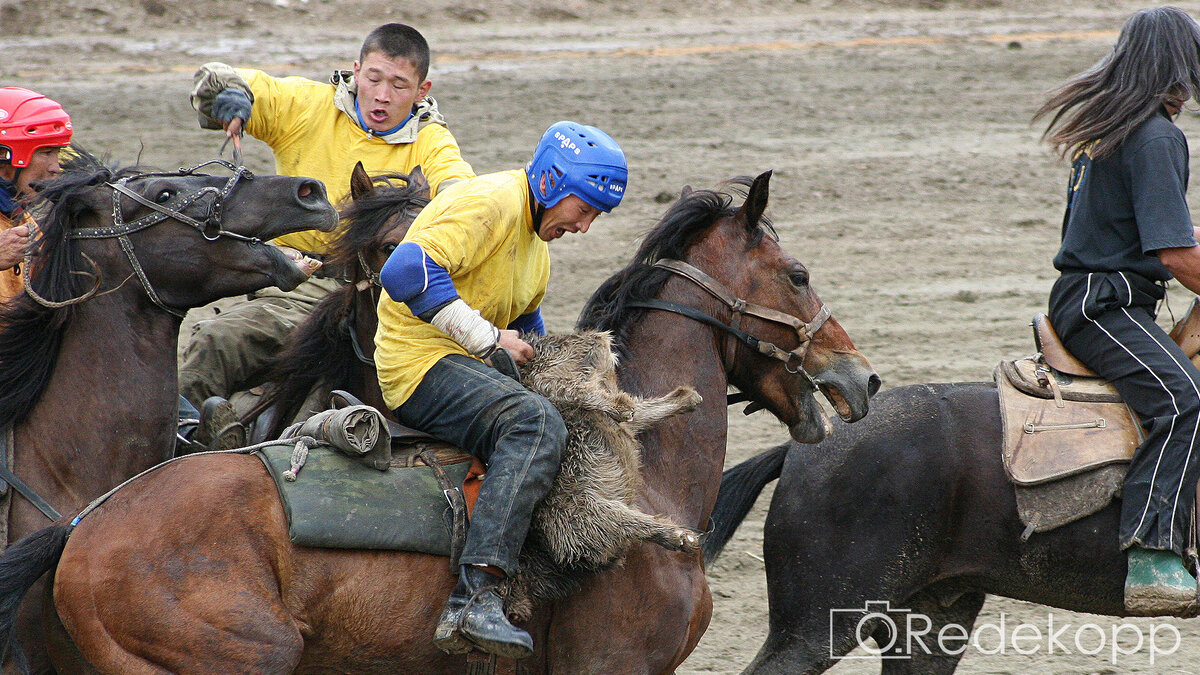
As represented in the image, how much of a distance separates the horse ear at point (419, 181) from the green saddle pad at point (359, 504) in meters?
1.49

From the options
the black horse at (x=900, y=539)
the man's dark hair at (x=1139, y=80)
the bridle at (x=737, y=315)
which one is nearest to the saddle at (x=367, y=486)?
the bridle at (x=737, y=315)

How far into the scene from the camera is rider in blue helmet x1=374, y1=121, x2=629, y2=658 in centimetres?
359

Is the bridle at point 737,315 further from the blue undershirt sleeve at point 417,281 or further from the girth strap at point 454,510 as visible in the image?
the girth strap at point 454,510

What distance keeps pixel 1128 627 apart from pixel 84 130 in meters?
10.9

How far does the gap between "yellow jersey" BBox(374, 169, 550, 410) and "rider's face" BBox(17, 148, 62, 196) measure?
140cm

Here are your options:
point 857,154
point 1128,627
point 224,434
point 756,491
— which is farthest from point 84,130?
point 1128,627

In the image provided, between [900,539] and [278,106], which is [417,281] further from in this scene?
[278,106]

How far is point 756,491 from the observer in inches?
200

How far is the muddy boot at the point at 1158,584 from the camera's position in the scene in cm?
455

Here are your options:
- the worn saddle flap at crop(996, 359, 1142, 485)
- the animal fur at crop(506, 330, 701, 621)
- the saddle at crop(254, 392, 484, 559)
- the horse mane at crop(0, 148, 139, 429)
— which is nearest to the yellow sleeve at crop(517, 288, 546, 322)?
the animal fur at crop(506, 330, 701, 621)

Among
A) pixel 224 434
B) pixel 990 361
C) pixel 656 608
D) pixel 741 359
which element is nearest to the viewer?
pixel 656 608

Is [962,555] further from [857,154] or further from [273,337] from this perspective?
[857,154]

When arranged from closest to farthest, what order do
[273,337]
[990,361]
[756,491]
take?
[756,491], [273,337], [990,361]

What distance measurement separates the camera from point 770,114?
45.2ft
